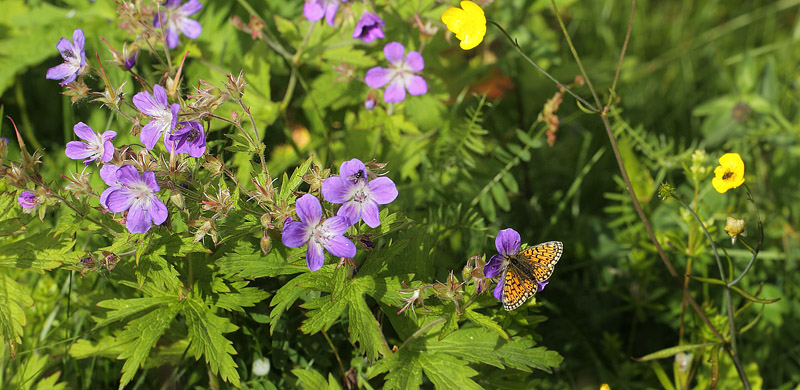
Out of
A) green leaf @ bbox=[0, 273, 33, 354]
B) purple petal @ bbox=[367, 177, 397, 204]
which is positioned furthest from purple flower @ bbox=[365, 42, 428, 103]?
green leaf @ bbox=[0, 273, 33, 354]

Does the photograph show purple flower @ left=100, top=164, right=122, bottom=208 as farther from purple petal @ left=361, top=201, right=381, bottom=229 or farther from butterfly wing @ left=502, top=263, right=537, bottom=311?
butterfly wing @ left=502, top=263, right=537, bottom=311

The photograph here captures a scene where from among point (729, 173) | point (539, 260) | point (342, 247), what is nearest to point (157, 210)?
point (342, 247)

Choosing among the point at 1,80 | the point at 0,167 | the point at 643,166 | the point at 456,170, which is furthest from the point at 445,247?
the point at 1,80

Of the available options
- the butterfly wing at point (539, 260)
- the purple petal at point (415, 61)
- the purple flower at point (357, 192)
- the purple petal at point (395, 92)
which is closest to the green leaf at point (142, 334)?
the purple flower at point (357, 192)

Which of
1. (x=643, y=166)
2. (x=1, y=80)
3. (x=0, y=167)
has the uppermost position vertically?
(x=0, y=167)

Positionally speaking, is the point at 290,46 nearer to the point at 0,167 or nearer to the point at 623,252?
the point at 0,167

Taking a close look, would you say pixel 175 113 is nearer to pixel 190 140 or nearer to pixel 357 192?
pixel 190 140
